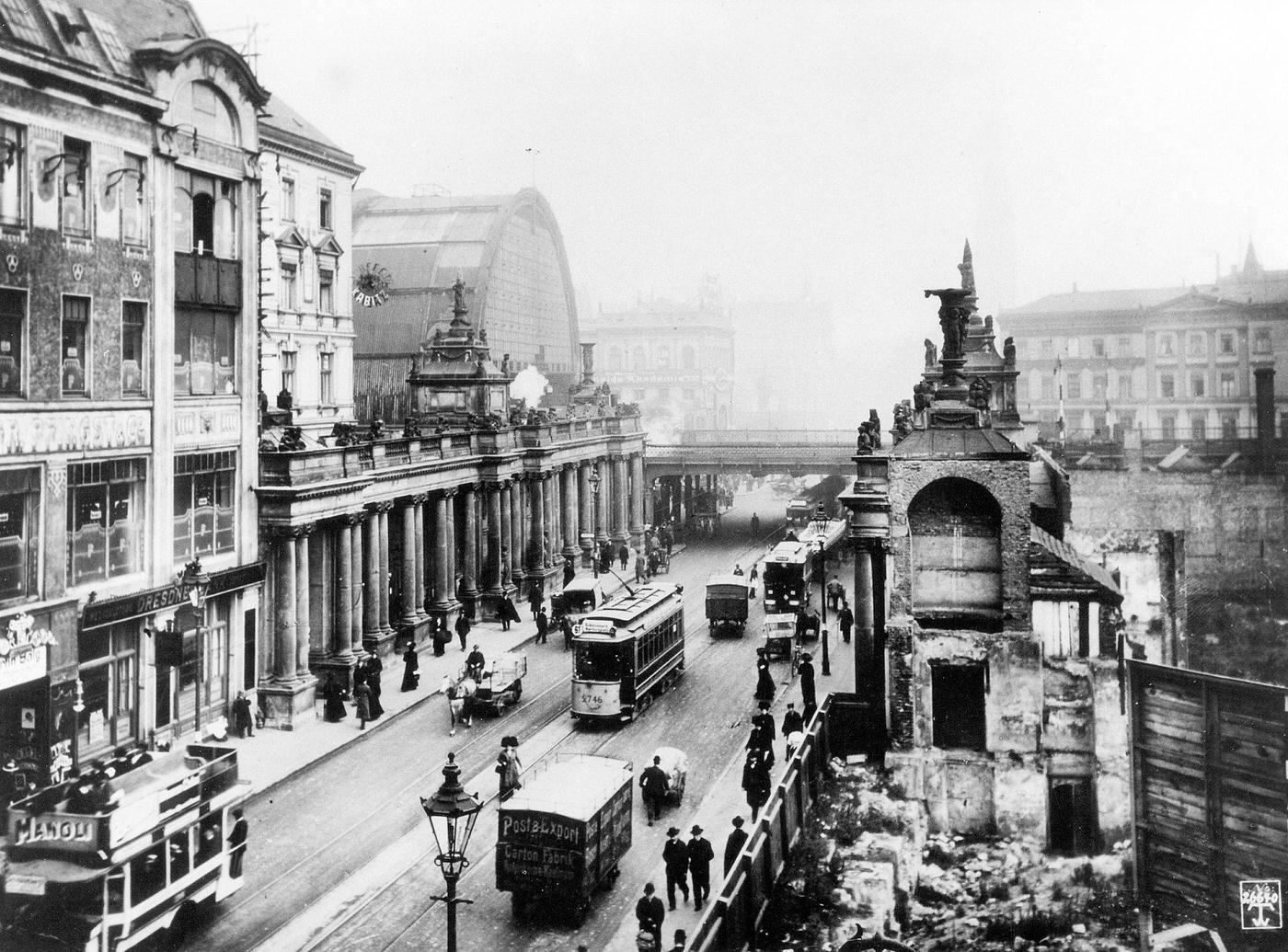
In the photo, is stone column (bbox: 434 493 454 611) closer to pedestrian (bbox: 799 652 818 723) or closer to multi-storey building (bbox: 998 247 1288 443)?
pedestrian (bbox: 799 652 818 723)

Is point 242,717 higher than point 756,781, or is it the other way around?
point 242,717

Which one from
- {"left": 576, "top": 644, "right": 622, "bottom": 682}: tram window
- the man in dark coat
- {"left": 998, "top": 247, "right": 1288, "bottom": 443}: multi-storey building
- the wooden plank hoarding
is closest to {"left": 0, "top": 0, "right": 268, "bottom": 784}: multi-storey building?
{"left": 576, "top": 644, "right": 622, "bottom": 682}: tram window

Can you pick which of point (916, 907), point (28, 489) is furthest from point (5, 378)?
point (916, 907)

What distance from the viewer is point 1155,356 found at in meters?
69.4

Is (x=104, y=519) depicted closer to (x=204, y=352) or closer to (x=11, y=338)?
(x=11, y=338)

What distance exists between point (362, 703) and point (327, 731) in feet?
3.96

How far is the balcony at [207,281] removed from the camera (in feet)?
88.9

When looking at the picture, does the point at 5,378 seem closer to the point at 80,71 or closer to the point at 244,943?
the point at 80,71

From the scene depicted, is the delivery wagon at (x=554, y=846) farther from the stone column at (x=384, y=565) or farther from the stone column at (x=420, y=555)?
the stone column at (x=420, y=555)

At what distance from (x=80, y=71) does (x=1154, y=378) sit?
65.2 meters

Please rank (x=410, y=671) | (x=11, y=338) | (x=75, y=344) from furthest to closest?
(x=410, y=671)
(x=75, y=344)
(x=11, y=338)

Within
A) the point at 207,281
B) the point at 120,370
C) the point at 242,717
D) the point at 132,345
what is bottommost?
the point at 242,717

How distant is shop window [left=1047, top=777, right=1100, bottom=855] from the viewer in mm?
20375

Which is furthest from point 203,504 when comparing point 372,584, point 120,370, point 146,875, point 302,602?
point 146,875
